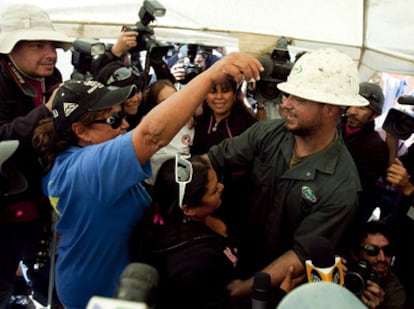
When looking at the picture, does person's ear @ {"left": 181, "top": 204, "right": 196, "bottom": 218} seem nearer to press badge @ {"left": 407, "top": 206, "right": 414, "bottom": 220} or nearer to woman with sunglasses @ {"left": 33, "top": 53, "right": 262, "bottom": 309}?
woman with sunglasses @ {"left": 33, "top": 53, "right": 262, "bottom": 309}

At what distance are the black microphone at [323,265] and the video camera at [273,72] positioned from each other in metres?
1.25

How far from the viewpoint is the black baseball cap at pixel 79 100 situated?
4.75 ft

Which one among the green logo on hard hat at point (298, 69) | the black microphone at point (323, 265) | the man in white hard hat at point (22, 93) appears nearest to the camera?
the black microphone at point (323, 265)

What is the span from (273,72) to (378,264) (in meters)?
1.13

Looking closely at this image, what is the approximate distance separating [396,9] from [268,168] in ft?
3.94

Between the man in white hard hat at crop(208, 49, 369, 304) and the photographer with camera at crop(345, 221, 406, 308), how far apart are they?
25 cm

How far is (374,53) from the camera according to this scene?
2809 mm

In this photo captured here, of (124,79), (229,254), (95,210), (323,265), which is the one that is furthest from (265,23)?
(323,265)

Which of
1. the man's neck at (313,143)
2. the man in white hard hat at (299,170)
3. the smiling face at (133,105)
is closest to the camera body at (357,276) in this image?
the man in white hard hat at (299,170)

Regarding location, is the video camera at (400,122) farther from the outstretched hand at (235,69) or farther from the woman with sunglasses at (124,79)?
the woman with sunglasses at (124,79)

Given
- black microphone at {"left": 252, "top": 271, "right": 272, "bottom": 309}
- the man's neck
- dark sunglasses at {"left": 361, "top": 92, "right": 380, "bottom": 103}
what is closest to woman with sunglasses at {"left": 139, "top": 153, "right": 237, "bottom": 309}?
black microphone at {"left": 252, "top": 271, "right": 272, "bottom": 309}

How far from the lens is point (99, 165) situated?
124 centimetres

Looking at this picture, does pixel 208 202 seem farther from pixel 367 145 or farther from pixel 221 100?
pixel 367 145

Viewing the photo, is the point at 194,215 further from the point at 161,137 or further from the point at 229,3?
the point at 229,3
